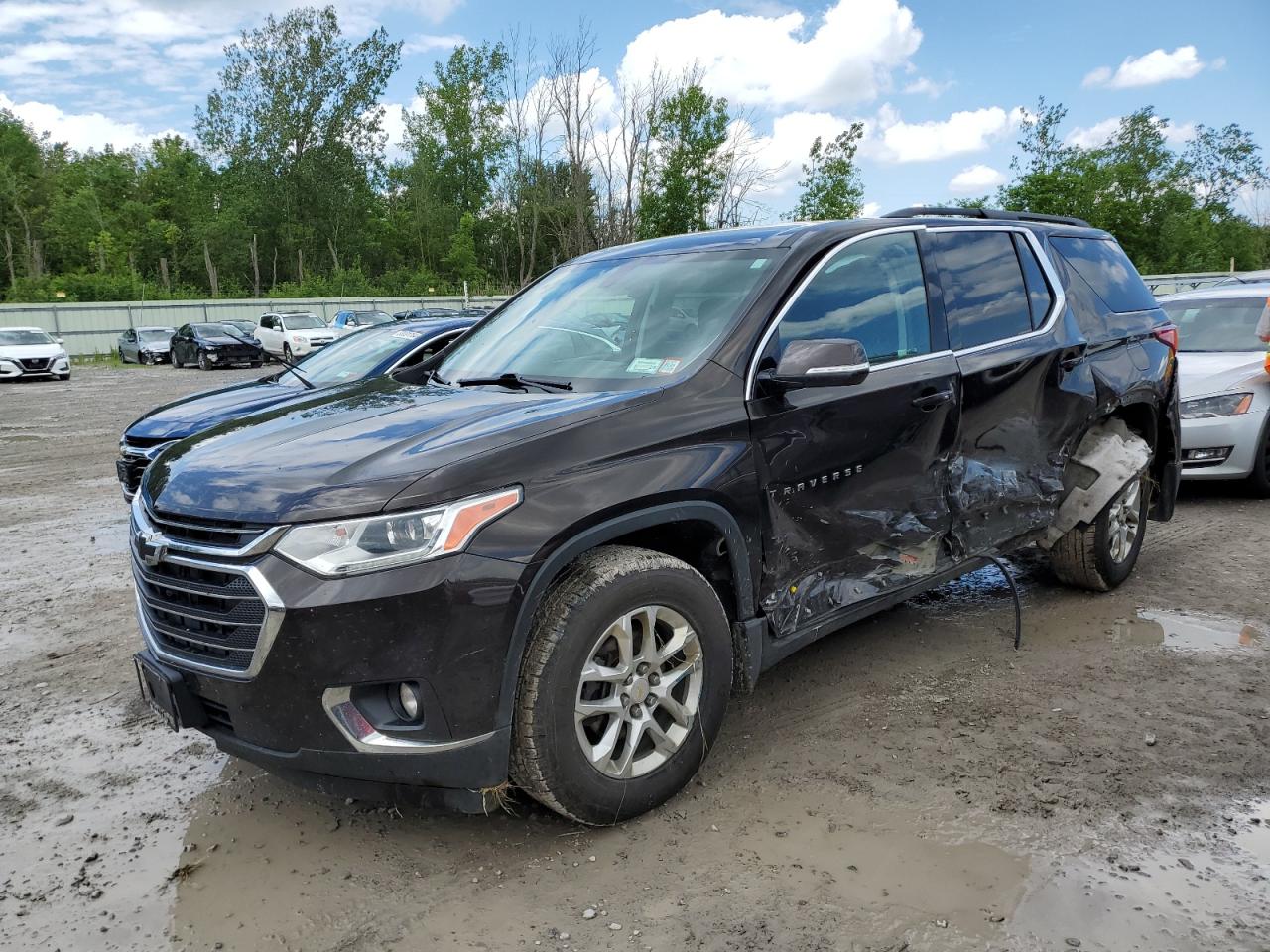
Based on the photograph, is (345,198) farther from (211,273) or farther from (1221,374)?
(1221,374)

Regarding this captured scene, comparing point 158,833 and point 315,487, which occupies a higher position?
point 315,487

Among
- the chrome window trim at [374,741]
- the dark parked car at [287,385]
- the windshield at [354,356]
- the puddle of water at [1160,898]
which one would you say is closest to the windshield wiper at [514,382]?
the chrome window trim at [374,741]

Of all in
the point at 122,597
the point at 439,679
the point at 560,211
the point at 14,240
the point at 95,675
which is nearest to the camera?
the point at 439,679

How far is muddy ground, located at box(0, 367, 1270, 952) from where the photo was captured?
2.54 m

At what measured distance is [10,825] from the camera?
3135 millimetres

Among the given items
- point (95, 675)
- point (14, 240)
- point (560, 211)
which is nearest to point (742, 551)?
point (95, 675)

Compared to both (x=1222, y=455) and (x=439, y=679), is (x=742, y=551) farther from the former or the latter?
(x=1222, y=455)

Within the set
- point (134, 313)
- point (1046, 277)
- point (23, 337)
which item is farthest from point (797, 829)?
point (134, 313)

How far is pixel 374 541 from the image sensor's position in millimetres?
2510

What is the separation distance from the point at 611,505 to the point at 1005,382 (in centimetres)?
221

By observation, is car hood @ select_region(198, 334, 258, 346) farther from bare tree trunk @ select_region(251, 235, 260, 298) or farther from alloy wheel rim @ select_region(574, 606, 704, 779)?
bare tree trunk @ select_region(251, 235, 260, 298)

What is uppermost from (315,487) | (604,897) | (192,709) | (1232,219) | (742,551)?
(1232,219)

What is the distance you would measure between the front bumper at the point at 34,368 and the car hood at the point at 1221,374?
90.4 feet

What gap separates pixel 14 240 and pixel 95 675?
72.8m
